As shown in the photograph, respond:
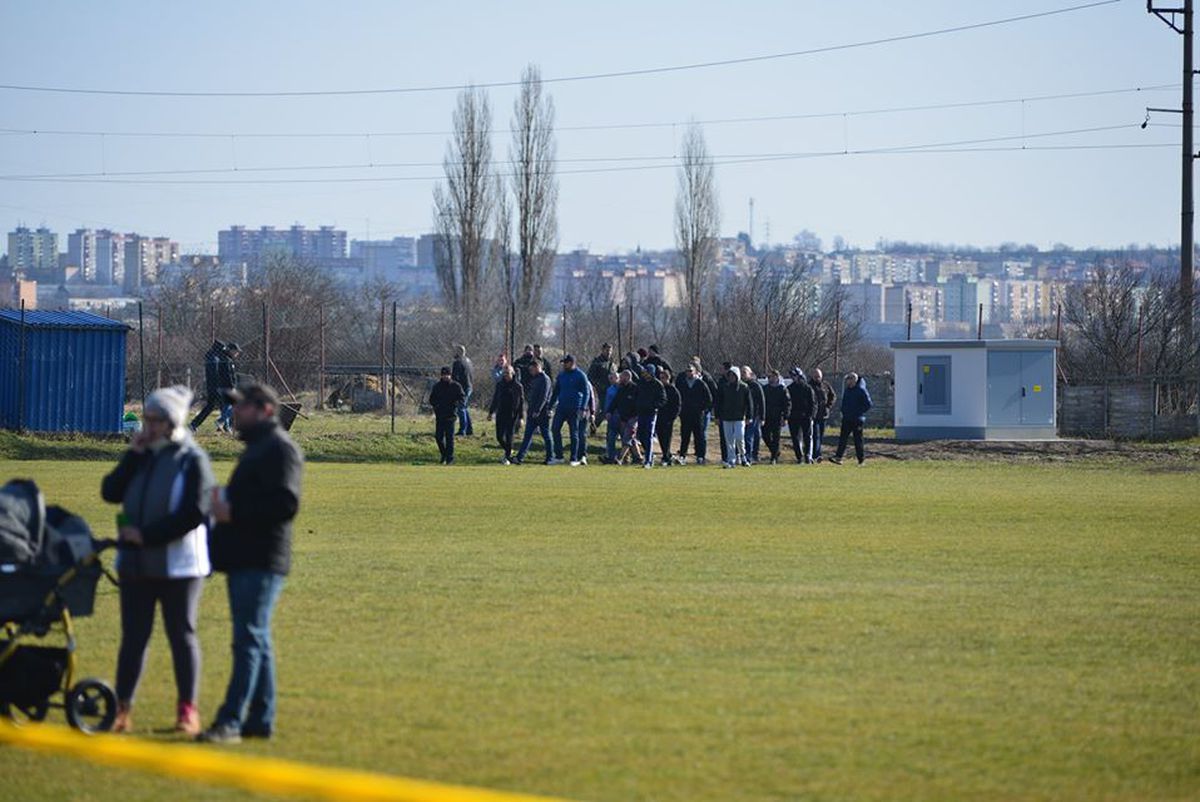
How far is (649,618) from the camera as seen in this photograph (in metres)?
14.7

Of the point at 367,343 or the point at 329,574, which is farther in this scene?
the point at 367,343

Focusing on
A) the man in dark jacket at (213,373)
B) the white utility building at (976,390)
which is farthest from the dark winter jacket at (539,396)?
the white utility building at (976,390)

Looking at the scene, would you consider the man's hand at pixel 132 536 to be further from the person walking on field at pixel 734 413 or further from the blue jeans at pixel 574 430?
the person walking on field at pixel 734 413

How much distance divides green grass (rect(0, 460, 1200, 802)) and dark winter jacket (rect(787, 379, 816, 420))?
1335 cm

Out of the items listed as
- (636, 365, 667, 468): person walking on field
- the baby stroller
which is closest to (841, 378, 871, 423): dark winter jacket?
(636, 365, 667, 468): person walking on field

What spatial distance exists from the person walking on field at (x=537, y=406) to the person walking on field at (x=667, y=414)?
88.1 inches

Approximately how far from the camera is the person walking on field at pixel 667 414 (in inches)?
1441

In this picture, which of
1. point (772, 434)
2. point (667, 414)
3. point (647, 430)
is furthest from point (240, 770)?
point (772, 434)

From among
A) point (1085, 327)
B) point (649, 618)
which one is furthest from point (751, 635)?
point (1085, 327)

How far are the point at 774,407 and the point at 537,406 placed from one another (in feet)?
18.1

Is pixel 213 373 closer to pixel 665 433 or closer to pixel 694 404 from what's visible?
pixel 665 433

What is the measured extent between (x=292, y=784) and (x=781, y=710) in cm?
354

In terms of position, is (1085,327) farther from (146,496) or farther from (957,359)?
(146,496)

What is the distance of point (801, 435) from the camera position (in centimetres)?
3962
